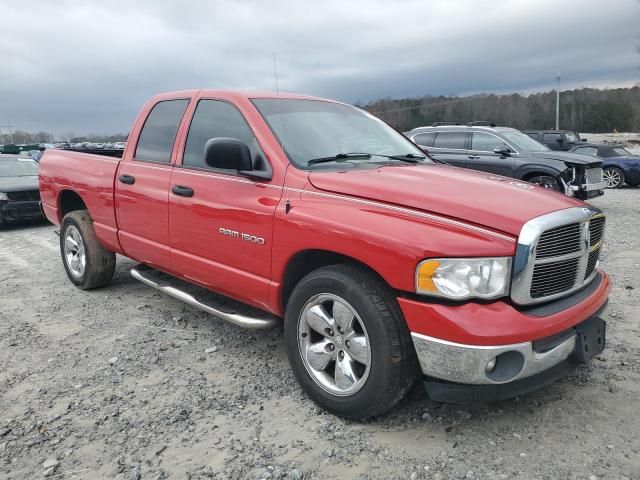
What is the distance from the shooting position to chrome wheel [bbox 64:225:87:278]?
5.25 m

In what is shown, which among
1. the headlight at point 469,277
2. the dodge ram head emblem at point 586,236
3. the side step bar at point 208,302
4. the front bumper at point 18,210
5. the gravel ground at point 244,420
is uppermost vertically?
the dodge ram head emblem at point 586,236

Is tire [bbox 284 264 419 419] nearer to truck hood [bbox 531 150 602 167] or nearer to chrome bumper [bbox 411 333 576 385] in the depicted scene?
chrome bumper [bbox 411 333 576 385]

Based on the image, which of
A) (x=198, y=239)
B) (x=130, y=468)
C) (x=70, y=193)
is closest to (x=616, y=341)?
A: (x=198, y=239)

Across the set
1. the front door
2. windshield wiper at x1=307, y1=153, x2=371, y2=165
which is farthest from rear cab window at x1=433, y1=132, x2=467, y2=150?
the front door

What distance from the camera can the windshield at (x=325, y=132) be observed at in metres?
3.36

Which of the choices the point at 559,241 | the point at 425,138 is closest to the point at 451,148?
the point at 425,138

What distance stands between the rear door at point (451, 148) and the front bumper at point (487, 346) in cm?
901

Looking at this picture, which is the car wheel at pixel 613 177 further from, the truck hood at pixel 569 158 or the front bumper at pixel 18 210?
the front bumper at pixel 18 210

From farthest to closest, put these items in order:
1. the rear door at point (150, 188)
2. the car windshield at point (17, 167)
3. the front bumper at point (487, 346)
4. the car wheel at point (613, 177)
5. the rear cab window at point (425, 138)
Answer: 1. the car wheel at point (613, 177)
2. the rear cab window at point (425, 138)
3. the car windshield at point (17, 167)
4. the rear door at point (150, 188)
5. the front bumper at point (487, 346)

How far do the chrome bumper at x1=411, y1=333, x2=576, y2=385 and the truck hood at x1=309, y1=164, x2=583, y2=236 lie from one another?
563 mm

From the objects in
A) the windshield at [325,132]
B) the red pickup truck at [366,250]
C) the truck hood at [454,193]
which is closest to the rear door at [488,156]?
the windshield at [325,132]

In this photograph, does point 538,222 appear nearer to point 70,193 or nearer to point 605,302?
point 605,302

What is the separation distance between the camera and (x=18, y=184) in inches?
399

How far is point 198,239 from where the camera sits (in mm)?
3635
